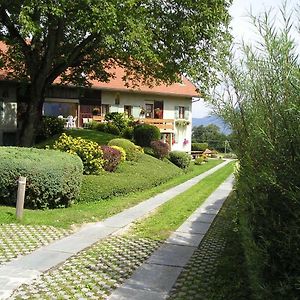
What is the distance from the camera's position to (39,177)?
11.0 meters

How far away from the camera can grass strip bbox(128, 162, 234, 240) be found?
941cm

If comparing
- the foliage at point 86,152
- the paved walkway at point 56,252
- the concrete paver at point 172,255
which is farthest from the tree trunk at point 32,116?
the concrete paver at point 172,255

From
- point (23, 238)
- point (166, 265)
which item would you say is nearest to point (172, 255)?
point (166, 265)

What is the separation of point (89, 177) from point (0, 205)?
3.93m

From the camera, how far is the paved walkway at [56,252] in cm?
598

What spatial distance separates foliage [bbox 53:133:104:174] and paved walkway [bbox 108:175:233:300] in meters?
5.35

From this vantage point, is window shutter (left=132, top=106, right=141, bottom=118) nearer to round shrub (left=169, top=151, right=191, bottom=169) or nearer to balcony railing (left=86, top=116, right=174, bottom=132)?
balcony railing (left=86, top=116, right=174, bottom=132)

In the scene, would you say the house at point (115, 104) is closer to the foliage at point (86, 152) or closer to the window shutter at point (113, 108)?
the window shutter at point (113, 108)

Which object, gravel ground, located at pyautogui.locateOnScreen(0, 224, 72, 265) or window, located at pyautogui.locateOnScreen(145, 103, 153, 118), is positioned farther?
window, located at pyautogui.locateOnScreen(145, 103, 153, 118)

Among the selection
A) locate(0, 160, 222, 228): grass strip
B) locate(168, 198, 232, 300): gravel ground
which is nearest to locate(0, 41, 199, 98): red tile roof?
locate(0, 160, 222, 228): grass strip

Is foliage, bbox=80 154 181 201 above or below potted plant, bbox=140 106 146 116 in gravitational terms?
below

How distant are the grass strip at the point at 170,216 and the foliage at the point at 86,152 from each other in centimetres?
323

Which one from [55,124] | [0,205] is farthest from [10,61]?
[0,205]

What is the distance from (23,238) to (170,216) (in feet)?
14.2
